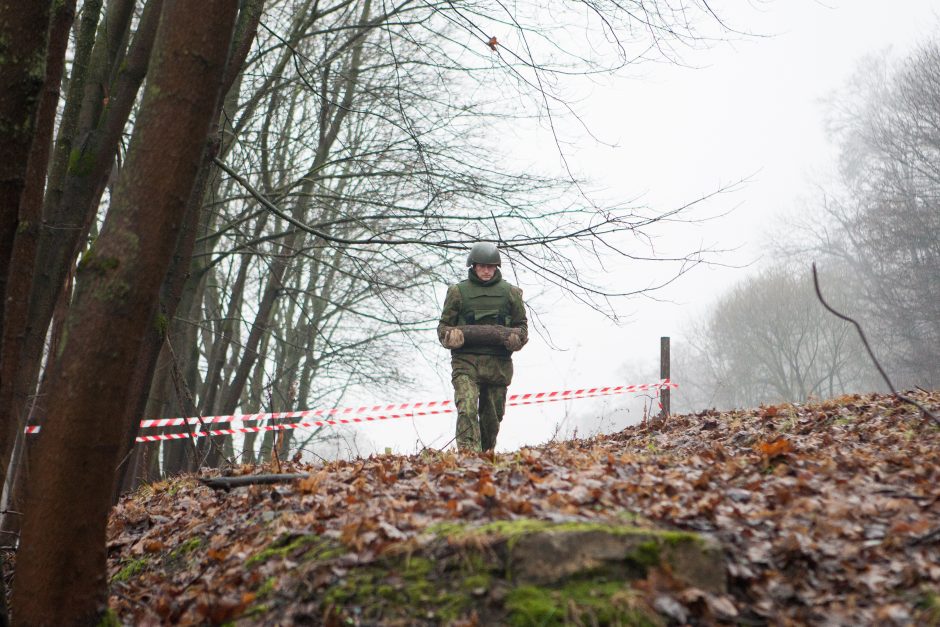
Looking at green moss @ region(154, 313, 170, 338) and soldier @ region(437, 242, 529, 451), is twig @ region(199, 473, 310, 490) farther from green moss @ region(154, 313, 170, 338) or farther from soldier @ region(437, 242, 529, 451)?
soldier @ region(437, 242, 529, 451)

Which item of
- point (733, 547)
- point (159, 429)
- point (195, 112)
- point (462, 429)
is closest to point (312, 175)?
point (159, 429)

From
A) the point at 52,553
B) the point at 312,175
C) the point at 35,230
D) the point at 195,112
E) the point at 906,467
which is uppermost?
the point at 312,175

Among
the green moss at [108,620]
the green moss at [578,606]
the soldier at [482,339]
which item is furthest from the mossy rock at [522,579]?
the soldier at [482,339]

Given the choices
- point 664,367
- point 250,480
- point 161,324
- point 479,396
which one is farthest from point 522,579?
point 664,367

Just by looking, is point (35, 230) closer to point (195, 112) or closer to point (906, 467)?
point (195, 112)

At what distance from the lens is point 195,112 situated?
3.82 metres

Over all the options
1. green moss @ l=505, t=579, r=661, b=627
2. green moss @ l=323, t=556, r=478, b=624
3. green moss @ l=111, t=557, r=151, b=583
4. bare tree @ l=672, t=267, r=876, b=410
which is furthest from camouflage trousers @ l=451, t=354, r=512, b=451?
bare tree @ l=672, t=267, r=876, b=410

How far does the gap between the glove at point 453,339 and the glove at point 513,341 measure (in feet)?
1.50

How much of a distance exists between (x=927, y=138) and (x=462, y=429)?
2637cm

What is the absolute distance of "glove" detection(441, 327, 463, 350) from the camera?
340 inches

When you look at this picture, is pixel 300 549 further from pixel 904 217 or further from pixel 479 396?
pixel 904 217

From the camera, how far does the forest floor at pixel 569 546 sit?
142 inches

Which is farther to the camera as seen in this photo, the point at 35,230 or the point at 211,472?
the point at 211,472

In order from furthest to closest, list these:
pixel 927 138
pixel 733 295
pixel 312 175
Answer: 1. pixel 733 295
2. pixel 927 138
3. pixel 312 175
